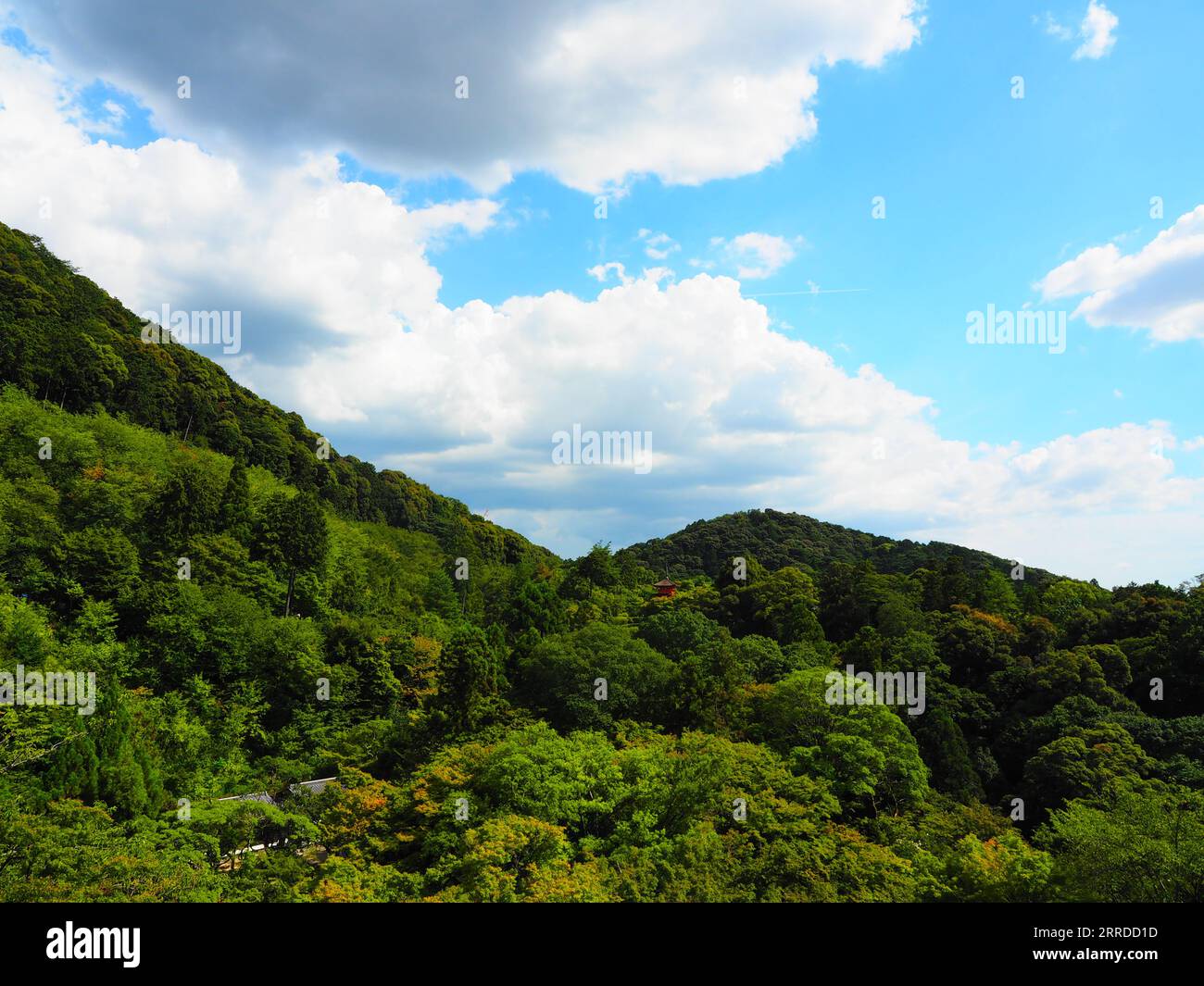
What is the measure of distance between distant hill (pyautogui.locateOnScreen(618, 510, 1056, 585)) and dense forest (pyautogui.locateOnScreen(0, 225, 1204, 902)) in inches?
1053

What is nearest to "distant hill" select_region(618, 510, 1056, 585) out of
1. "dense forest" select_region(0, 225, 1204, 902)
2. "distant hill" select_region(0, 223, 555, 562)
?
"distant hill" select_region(0, 223, 555, 562)

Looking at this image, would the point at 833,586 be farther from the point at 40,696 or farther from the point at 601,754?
the point at 40,696

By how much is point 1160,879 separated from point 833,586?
30347mm

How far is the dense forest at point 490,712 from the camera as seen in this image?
14.9 metres

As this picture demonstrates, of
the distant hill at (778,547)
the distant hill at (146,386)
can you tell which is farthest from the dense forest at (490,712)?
the distant hill at (778,547)

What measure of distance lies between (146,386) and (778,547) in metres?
62.6

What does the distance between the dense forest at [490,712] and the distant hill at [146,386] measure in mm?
311

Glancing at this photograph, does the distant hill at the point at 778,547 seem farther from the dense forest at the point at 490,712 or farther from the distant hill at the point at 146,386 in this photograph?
the dense forest at the point at 490,712

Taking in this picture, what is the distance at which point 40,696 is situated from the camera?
2045 centimetres

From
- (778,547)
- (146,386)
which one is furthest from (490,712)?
(778,547)

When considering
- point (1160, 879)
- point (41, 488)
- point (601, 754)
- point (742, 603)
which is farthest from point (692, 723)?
point (41, 488)

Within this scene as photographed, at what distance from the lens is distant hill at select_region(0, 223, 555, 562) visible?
41000 millimetres

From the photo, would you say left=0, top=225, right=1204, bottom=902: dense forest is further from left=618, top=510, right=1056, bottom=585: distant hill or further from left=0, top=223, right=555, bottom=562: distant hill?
left=618, top=510, right=1056, bottom=585: distant hill

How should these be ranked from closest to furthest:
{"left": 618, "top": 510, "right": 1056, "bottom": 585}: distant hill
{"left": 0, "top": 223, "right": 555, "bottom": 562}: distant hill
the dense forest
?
1. the dense forest
2. {"left": 0, "top": 223, "right": 555, "bottom": 562}: distant hill
3. {"left": 618, "top": 510, "right": 1056, "bottom": 585}: distant hill
